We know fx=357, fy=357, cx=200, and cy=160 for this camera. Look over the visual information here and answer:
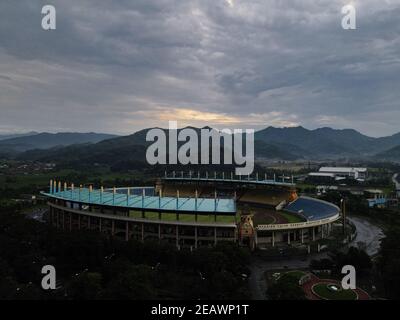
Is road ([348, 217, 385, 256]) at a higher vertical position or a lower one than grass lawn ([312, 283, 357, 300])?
lower

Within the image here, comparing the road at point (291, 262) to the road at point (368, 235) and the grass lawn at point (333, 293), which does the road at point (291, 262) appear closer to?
the road at point (368, 235)

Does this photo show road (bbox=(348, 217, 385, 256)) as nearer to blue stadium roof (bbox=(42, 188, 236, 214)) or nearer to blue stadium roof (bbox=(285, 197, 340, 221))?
blue stadium roof (bbox=(285, 197, 340, 221))

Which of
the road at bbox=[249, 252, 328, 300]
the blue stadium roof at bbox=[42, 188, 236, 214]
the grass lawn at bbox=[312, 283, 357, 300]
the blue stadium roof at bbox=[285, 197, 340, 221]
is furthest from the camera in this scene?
the blue stadium roof at bbox=[285, 197, 340, 221]

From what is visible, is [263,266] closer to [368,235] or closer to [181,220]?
[181,220]

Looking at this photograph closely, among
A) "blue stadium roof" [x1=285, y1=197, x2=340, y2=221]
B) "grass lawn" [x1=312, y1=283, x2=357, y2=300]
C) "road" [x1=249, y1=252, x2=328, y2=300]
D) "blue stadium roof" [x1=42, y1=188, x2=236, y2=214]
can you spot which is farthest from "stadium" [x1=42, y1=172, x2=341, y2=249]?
"grass lawn" [x1=312, y1=283, x2=357, y2=300]

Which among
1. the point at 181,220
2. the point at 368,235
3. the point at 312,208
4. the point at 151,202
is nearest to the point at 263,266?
the point at 181,220

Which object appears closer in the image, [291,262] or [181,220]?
[291,262]
